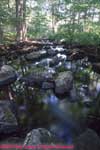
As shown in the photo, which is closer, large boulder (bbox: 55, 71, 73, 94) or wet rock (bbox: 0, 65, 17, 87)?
large boulder (bbox: 55, 71, 73, 94)

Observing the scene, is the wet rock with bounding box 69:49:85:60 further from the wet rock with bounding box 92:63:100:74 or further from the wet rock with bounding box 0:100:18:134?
the wet rock with bounding box 0:100:18:134

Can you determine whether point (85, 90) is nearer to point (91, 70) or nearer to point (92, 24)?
point (91, 70)

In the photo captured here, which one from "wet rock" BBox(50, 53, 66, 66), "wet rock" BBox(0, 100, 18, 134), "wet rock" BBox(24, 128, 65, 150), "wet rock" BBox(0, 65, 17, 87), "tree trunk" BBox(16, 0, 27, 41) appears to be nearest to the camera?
"wet rock" BBox(24, 128, 65, 150)

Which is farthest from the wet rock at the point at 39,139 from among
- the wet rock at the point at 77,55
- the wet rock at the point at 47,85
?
the wet rock at the point at 77,55

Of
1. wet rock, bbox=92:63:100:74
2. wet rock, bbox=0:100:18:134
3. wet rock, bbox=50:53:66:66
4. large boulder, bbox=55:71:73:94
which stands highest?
wet rock, bbox=0:100:18:134

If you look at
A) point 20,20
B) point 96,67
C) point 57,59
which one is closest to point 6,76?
point 57,59

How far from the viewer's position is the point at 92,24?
2108 centimetres

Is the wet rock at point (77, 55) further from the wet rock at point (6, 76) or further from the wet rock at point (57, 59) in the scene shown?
the wet rock at point (6, 76)

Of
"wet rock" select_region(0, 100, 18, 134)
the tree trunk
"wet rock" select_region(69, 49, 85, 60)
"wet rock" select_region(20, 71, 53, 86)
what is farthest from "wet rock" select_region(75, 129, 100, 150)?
the tree trunk

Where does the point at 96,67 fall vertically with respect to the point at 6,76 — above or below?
below

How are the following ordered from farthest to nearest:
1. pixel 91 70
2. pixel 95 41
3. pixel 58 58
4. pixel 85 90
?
pixel 95 41, pixel 58 58, pixel 91 70, pixel 85 90

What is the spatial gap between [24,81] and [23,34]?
→ 29.5 ft

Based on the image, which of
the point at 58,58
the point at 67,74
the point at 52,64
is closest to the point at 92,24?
the point at 58,58

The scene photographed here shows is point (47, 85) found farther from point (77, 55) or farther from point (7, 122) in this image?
point (77, 55)
